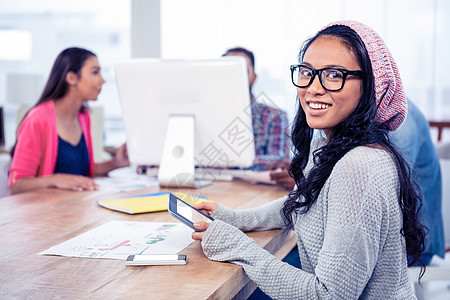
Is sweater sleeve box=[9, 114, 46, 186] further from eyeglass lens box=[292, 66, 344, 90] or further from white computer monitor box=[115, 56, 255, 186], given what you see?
eyeglass lens box=[292, 66, 344, 90]

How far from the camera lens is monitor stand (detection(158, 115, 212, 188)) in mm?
1932

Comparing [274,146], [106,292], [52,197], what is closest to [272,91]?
[274,146]

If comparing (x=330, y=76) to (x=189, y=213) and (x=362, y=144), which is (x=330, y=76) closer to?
(x=362, y=144)

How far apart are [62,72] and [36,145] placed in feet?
1.52

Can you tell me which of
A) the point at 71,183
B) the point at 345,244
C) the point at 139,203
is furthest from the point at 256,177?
the point at 345,244

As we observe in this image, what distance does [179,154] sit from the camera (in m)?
1.97

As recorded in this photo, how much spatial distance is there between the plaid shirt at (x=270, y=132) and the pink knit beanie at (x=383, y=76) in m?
1.58

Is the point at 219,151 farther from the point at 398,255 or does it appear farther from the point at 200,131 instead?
the point at 398,255

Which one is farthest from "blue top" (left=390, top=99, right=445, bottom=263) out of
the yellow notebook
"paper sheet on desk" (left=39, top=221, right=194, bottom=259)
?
"paper sheet on desk" (left=39, top=221, right=194, bottom=259)

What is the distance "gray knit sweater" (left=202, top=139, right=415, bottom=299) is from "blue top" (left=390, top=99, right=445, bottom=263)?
76 cm

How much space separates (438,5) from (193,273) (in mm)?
3921

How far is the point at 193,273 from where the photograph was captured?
1009 mm

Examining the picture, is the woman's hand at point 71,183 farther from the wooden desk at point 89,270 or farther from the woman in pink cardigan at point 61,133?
the wooden desk at point 89,270

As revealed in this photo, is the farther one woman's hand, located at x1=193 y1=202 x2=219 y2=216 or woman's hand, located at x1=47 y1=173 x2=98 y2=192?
woman's hand, located at x1=47 y1=173 x2=98 y2=192
